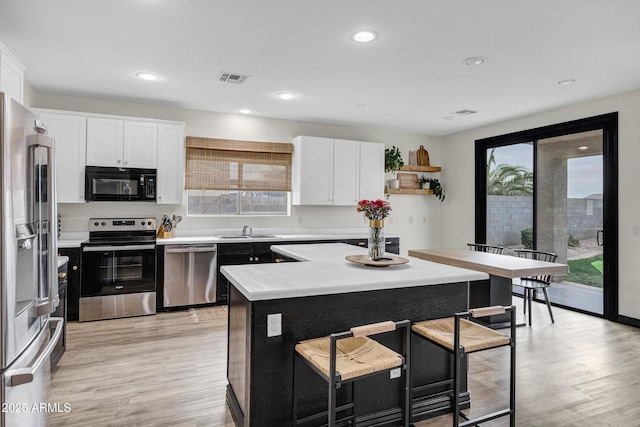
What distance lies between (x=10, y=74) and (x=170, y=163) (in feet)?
6.41

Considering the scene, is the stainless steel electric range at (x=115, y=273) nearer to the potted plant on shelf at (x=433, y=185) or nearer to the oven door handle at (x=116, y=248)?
the oven door handle at (x=116, y=248)

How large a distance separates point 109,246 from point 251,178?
2.02m

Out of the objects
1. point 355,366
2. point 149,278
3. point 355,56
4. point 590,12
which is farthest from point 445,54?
point 149,278

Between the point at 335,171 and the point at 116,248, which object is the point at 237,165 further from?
the point at 116,248

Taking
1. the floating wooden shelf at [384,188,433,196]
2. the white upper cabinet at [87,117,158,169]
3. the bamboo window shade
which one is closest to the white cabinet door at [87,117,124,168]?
the white upper cabinet at [87,117,158,169]

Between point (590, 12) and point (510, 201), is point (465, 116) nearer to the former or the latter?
point (510, 201)

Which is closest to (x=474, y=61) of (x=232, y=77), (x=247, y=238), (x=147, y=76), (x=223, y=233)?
(x=232, y=77)

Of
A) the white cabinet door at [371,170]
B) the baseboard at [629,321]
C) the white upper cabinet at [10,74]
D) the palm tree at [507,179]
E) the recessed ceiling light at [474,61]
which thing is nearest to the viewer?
the white upper cabinet at [10,74]

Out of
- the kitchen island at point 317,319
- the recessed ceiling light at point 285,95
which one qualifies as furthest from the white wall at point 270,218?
the kitchen island at point 317,319

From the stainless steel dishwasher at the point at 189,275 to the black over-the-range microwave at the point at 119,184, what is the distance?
0.75 metres

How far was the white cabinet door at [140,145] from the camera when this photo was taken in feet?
15.1

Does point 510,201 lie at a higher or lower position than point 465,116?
lower

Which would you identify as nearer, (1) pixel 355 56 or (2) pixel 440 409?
(2) pixel 440 409

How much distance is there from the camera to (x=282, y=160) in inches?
225
